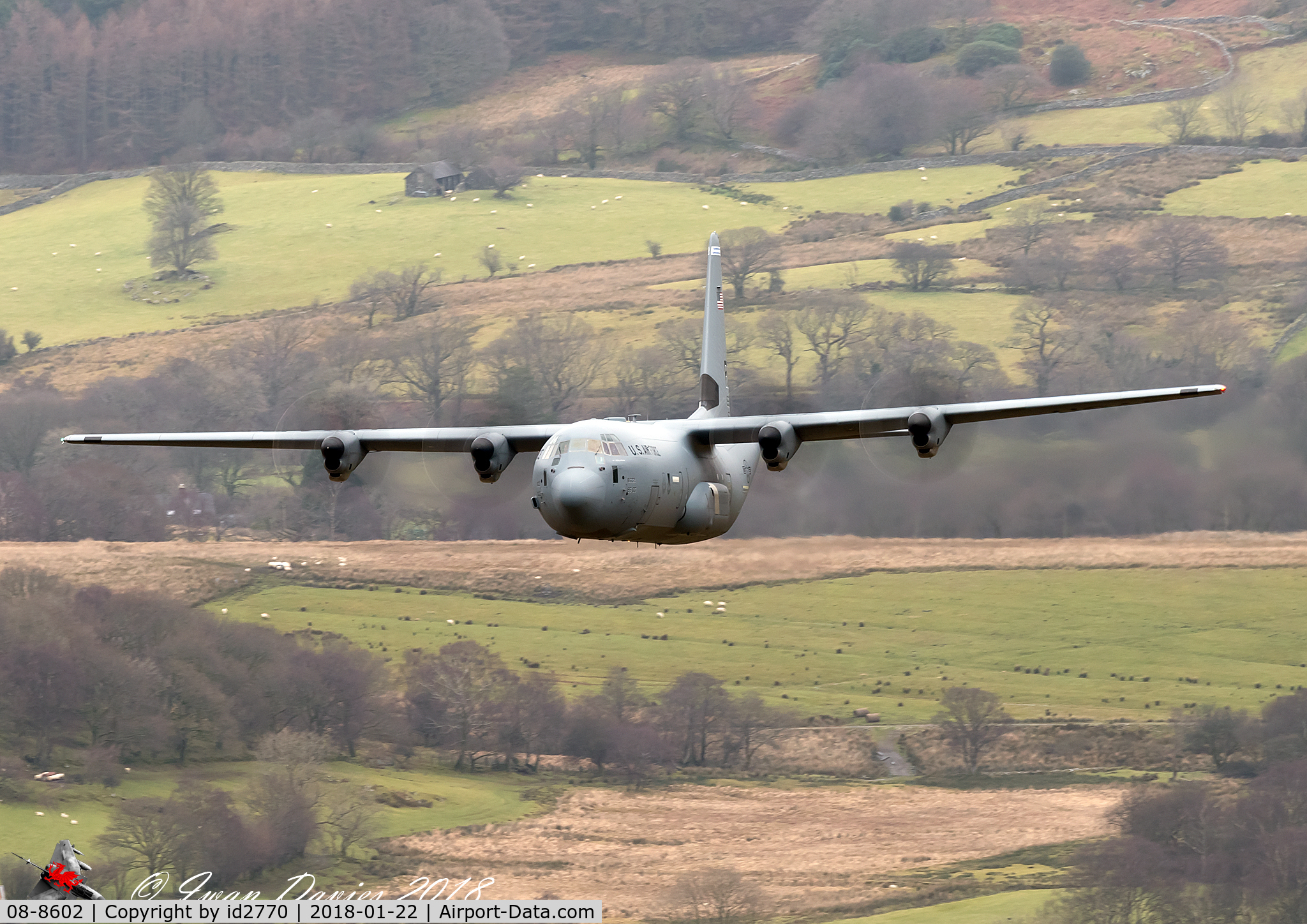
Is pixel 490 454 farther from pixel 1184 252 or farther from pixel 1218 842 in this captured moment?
pixel 1184 252

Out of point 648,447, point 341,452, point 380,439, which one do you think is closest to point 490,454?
point 380,439

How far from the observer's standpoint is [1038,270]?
184 meters

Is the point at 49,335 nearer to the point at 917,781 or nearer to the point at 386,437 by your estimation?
the point at 917,781

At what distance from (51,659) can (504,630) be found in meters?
35.8

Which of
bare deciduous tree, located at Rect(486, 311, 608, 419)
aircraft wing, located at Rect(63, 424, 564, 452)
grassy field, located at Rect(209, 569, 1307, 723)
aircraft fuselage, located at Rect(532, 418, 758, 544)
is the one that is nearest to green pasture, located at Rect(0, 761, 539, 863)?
grassy field, located at Rect(209, 569, 1307, 723)

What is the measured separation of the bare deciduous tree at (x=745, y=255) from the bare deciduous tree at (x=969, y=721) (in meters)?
74.3

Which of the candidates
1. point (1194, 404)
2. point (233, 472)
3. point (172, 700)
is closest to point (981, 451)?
point (1194, 404)

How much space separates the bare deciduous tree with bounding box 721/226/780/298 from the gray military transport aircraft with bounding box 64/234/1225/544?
5284 inches

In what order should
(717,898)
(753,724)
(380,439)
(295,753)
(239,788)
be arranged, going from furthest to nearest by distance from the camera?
(295,753) → (239,788) → (753,724) → (717,898) → (380,439)

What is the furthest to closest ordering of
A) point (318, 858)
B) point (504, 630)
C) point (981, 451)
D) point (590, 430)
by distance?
1. point (504, 630)
2. point (318, 858)
3. point (981, 451)
4. point (590, 430)

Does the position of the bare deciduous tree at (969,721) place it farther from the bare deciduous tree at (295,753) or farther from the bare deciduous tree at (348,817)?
the bare deciduous tree at (295,753)

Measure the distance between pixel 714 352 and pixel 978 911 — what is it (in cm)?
5522

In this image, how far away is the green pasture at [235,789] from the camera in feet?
350

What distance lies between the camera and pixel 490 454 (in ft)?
148
